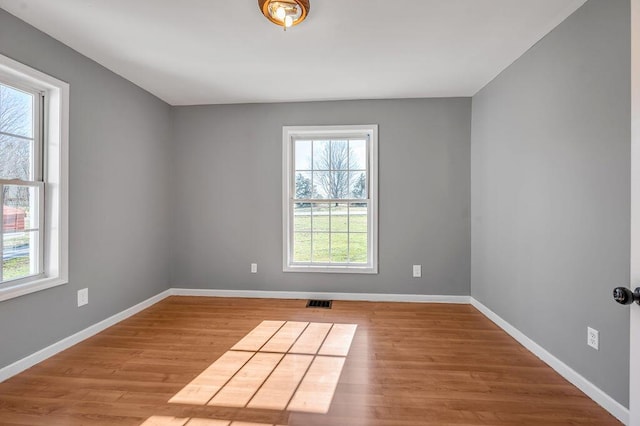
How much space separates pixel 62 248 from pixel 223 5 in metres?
2.21

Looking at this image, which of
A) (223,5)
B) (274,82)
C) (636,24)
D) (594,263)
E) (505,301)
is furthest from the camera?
(274,82)

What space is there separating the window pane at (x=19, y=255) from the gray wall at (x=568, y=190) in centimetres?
385

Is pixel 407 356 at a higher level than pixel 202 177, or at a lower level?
lower

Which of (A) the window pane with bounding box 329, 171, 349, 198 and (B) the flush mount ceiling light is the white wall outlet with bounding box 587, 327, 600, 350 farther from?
(B) the flush mount ceiling light

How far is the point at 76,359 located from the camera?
2.30 metres

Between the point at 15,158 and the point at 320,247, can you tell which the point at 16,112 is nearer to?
the point at 15,158

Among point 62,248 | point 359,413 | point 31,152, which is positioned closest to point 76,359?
point 62,248

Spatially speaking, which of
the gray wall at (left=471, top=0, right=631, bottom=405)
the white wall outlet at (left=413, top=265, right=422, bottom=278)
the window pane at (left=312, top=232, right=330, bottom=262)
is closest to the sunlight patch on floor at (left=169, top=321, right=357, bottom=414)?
the window pane at (left=312, top=232, right=330, bottom=262)

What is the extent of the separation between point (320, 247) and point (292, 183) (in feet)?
2.90

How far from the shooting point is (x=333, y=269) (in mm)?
3752

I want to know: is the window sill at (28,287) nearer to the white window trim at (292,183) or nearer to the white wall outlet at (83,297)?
the white wall outlet at (83,297)

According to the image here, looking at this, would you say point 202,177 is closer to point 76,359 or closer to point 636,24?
point 76,359

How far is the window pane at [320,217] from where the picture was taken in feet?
12.6

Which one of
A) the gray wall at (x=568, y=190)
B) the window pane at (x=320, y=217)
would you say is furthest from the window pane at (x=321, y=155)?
the gray wall at (x=568, y=190)
